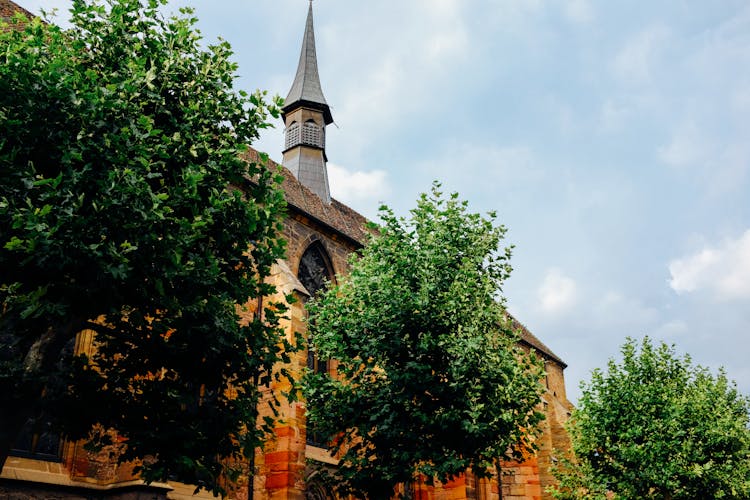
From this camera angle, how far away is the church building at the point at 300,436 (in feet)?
39.9

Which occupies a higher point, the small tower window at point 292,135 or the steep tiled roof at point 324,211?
the small tower window at point 292,135

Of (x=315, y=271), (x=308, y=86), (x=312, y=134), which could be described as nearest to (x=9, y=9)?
(x=315, y=271)

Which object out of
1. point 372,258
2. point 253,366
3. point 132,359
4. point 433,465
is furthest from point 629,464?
point 132,359

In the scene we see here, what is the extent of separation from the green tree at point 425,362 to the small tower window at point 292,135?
16155mm

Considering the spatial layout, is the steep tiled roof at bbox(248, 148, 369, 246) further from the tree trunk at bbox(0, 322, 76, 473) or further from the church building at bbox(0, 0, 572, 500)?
the tree trunk at bbox(0, 322, 76, 473)

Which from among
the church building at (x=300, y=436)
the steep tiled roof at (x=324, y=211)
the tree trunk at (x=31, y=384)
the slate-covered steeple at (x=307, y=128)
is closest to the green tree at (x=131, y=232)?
the tree trunk at (x=31, y=384)

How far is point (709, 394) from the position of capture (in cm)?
2344

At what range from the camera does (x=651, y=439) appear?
A: 61.7 ft

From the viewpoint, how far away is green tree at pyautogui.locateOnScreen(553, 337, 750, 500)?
18562 mm

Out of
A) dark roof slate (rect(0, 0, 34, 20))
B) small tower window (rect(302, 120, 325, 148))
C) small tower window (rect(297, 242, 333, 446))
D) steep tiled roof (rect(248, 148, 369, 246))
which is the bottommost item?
small tower window (rect(297, 242, 333, 446))

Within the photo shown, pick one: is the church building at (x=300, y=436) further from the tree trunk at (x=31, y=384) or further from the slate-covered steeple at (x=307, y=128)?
the tree trunk at (x=31, y=384)

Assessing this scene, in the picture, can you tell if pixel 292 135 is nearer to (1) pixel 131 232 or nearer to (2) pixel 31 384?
(1) pixel 131 232

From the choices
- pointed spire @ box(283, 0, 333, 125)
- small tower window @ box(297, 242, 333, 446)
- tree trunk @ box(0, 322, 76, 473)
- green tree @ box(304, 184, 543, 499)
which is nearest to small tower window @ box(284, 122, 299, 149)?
pointed spire @ box(283, 0, 333, 125)

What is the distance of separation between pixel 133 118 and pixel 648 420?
54.5ft
